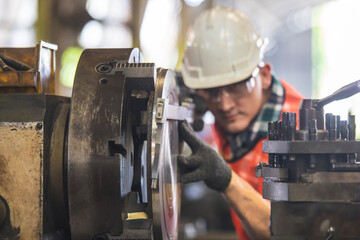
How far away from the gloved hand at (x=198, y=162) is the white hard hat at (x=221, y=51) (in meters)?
0.93

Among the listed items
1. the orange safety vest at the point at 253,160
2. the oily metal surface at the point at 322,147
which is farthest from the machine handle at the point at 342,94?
the orange safety vest at the point at 253,160

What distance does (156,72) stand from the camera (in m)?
1.28

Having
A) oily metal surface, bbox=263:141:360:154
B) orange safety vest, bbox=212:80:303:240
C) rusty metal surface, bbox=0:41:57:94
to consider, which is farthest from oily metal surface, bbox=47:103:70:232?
orange safety vest, bbox=212:80:303:240

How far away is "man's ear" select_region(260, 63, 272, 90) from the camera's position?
8.79ft

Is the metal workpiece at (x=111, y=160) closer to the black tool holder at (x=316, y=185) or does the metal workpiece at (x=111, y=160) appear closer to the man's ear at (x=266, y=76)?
the black tool holder at (x=316, y=185)

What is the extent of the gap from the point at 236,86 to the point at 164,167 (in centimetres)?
143

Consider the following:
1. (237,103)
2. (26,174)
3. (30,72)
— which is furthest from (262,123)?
(26,174)

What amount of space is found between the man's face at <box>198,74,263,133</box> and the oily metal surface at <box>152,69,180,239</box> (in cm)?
107

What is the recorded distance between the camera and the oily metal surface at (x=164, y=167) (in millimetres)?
1125

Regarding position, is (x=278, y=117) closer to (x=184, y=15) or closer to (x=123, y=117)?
(x=123, y=117)

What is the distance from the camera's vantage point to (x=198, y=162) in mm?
1729

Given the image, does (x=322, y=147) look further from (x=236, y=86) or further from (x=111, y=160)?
(x=236, y=86)

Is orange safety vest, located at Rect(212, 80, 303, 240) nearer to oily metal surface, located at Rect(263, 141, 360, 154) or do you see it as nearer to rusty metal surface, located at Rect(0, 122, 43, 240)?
oily metal surface, located at Rect(263, 141, 360, 154)

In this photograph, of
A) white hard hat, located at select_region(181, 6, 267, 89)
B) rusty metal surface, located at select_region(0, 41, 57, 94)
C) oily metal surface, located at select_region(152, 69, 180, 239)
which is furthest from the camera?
white hard hat, located at select_region(181, 6, 267, 89)
